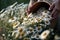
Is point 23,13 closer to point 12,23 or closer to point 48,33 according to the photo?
point 12,23

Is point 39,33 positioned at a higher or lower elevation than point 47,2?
lower

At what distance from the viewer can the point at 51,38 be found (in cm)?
152

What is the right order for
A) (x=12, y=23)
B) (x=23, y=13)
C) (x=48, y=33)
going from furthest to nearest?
(x=23, y=13) → (x=12, y=23) → (x=48, y=33)

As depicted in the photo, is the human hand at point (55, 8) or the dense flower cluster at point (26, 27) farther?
the dense flower cluster at point (26, 27)

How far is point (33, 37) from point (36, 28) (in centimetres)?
7

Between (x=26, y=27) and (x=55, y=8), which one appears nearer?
(x=55, y=8)

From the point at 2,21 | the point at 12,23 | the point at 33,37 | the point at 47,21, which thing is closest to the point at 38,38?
the point at 33,37

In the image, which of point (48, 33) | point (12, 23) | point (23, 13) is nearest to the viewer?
point (48, 33)

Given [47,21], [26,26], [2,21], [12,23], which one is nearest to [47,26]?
[47,21]

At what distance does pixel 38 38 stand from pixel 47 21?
0.14 meters

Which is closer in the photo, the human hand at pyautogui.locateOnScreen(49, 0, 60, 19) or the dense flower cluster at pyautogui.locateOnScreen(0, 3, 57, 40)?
the human hand at pyautogui.locateOnScreen(49, 0, 60, 19)

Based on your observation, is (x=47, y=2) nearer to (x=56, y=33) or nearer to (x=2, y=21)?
(x=56, y=33)

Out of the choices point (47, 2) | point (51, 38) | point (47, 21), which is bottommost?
point (51, 38)

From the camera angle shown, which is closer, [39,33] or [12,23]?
[39,33]
